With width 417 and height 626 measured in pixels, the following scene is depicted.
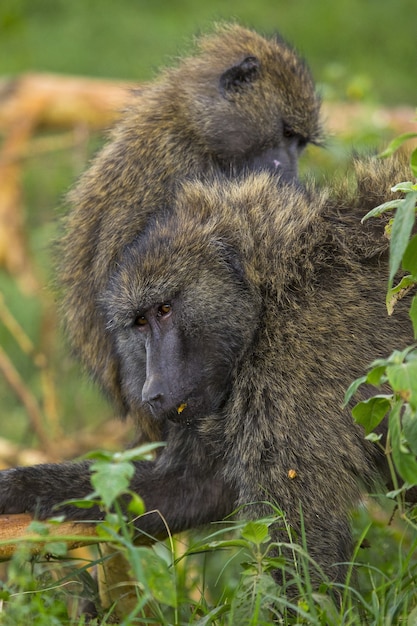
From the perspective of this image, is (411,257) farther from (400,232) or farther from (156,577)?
(156,577)

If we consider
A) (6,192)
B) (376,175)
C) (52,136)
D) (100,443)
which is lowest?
(100,443)

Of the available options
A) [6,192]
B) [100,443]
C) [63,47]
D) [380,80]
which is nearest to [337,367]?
[100,443]

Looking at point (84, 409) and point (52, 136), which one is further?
point (52, 136)

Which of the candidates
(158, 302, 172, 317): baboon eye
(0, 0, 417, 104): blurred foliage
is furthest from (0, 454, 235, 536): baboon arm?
(0, 0, 417, 104): blurred foliage

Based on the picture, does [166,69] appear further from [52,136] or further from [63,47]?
[63,47]

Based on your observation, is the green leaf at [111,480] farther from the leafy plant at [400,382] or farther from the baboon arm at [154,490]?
the baboon arm at [154,490]

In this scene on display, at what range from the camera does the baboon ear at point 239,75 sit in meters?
4.11

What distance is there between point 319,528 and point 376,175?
1.19 meters

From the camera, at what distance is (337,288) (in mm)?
3041

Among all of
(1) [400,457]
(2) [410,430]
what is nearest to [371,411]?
(2) [410,430]

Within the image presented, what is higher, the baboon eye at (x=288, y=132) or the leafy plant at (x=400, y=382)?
the baboon eye at (x=288, y=132)

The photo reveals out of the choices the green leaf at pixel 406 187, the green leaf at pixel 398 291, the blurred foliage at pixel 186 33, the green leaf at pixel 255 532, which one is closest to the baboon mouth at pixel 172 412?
the green leaf at pixel 255 532

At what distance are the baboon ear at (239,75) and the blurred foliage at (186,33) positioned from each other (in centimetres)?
609

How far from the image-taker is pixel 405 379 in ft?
7.09
